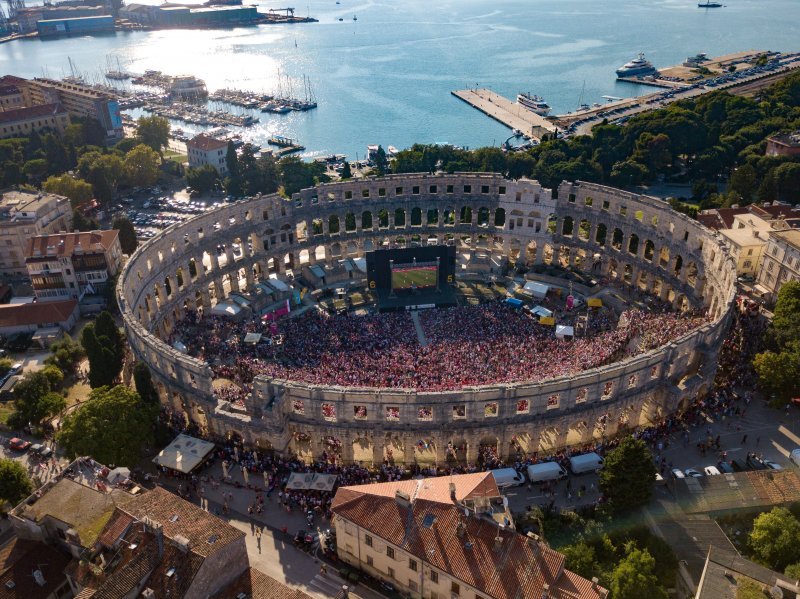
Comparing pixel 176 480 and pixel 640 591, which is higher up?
pixel 640 591

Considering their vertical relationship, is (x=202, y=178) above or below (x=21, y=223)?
below

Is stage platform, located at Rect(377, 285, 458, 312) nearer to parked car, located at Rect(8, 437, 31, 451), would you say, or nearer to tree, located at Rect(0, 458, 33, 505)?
parked car, located at Rect(8, 437, 31, 451)

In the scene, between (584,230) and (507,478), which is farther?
(584,230)

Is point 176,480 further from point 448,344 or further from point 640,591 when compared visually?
point 640,591

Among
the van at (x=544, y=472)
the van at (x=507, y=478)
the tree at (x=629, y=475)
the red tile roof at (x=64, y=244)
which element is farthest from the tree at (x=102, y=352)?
the tree at (x=629, y=475)

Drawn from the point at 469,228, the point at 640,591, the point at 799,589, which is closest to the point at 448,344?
the point at 469,228

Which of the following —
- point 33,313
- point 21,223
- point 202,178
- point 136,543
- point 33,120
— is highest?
point 33,120

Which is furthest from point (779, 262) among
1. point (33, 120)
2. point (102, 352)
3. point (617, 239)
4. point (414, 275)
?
point (33, 120)

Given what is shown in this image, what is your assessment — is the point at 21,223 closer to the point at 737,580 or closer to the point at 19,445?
the point at 19,445
